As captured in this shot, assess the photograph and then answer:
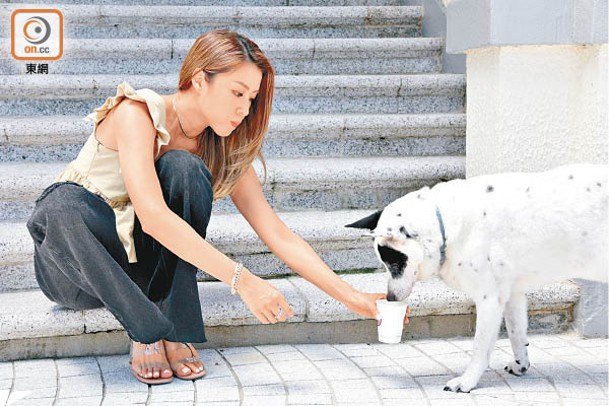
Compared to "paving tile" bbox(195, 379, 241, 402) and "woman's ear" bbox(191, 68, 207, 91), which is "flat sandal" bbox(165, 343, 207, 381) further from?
"woman's ear" bbox(191, 68, 207, 91)

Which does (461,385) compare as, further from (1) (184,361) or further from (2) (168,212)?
(2) (168,212)

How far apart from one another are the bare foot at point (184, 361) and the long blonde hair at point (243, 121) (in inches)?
21.0

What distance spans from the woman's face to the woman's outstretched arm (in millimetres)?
356

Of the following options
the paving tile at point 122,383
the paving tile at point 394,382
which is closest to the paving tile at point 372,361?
the paving tile at point 394,382

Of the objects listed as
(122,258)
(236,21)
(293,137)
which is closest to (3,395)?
(122,258)

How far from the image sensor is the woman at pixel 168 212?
2334mm

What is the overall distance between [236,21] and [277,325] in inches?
98.5

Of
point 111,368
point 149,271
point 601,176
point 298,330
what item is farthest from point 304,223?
point 601,176

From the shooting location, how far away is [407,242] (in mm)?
2350

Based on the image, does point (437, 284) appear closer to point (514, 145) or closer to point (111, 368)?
point (514, 145)

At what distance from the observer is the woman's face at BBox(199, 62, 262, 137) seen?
2.38 meters

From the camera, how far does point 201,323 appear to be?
102 inches

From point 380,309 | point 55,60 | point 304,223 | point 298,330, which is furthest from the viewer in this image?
point 55,60

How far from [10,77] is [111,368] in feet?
6.36
